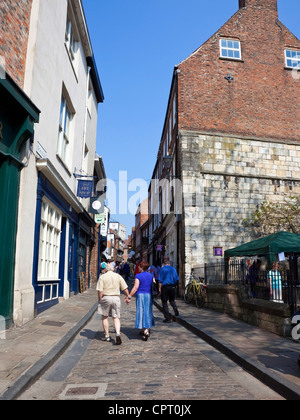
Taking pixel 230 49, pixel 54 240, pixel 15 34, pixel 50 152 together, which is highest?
pixel 230 49

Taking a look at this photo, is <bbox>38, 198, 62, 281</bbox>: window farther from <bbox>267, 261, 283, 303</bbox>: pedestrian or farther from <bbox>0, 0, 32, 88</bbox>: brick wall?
<bbox>267, 261, 283, 303</bbox>: pedestrian

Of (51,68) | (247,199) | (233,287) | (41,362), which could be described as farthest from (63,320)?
(247,199)

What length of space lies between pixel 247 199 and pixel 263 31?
9569mm

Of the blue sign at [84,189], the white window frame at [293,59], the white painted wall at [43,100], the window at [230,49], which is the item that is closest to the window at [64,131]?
the white painted wall at [43,100]

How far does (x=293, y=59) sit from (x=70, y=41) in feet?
41.1

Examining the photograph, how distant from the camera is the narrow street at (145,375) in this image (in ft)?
13.3

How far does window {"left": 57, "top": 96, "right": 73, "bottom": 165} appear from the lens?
1211cm

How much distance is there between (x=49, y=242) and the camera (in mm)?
10812

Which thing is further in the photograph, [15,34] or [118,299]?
[15,34]

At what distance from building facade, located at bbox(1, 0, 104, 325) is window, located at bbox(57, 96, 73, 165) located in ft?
0.11

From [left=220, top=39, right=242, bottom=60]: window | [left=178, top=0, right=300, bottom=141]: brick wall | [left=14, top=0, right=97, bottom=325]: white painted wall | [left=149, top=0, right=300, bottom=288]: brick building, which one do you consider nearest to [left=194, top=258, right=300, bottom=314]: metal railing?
[left=149, top=0, right=300, bottom=288]: brick building

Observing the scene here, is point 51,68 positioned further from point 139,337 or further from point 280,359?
point 280,359

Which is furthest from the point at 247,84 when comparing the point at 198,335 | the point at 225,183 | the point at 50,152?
the point at 198,335

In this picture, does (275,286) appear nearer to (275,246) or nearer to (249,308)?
(249,308)
